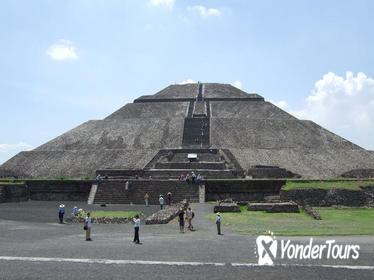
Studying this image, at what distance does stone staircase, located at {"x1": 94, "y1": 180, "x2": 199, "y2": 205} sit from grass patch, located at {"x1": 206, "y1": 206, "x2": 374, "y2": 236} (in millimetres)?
5904

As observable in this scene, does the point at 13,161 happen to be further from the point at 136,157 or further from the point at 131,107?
the point at 131,107

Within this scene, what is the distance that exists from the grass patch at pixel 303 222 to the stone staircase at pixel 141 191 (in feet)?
19.4

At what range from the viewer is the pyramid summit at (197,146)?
130ft

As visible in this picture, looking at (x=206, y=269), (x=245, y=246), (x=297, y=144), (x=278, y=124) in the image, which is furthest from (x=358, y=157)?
(x=206, y=269)

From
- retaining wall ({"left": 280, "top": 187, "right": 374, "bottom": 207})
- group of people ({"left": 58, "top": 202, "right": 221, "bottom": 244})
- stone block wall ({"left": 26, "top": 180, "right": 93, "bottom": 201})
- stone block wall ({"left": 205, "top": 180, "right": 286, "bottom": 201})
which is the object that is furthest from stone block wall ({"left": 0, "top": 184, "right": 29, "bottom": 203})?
retaining wall ({"left": 280, "top": 187, "right": 374, "bottom": 207})

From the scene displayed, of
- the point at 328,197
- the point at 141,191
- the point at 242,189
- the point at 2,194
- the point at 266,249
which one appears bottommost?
the point at 266,249

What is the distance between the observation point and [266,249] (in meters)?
11.4

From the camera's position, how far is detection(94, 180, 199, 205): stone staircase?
27688 millimetres

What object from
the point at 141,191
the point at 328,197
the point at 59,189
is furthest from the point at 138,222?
the point at 59,189

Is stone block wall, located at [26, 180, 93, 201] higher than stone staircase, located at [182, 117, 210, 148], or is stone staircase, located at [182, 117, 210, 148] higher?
stone staircase, located at [182, 117, 210, 148]

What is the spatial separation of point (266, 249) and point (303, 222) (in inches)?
295

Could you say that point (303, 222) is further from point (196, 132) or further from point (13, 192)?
point (196, 132)

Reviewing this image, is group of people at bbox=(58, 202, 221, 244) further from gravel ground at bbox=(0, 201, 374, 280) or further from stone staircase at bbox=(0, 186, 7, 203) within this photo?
stone staircase at bbox=(0, 186, 7, 203)

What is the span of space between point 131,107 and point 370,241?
56.0m
